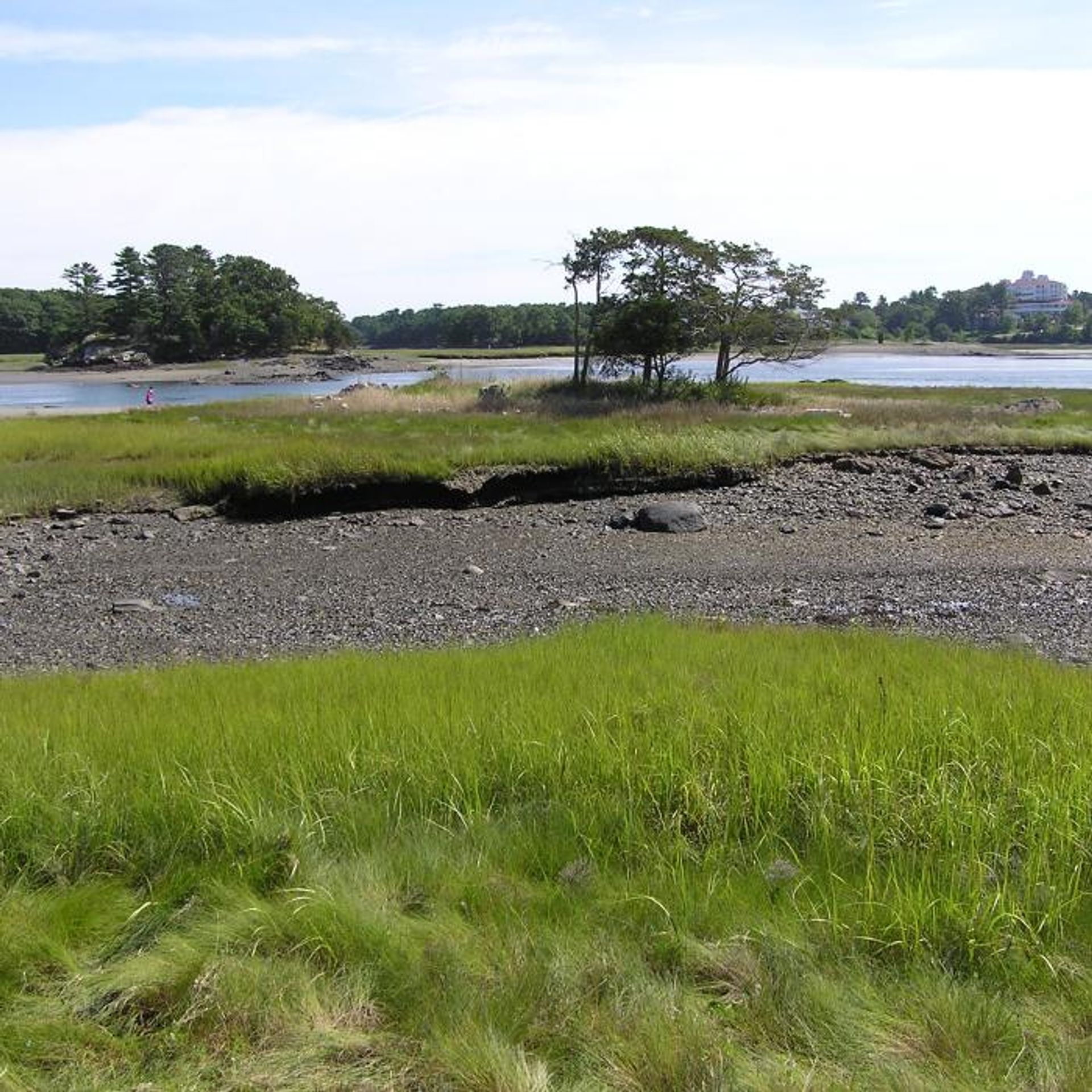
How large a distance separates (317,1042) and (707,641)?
6152 millimetres

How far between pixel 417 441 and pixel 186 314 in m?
111

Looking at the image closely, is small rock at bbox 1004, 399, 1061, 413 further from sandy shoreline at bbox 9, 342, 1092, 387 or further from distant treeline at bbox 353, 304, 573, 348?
distant treeline at bbox 353, 304, 573, 348

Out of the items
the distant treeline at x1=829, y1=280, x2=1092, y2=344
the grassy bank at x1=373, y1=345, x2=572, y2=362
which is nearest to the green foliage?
the grassy bank at x1=373, y1=345, x2=572, y2=362

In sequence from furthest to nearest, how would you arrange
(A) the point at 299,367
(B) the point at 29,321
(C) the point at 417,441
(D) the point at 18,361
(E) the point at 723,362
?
(B) the point at 29,321, (D) the point at 18,361, (A) the point at 299,367, (E) the point at 723,362, (C) the point at 417,441

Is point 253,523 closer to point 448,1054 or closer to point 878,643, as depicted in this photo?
point 878,643

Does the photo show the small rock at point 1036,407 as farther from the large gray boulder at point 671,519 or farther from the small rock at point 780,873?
the small rock at point 780,873

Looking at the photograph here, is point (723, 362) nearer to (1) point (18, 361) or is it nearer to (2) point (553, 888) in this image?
(2) point (553, 888)

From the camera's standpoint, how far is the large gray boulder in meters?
18.9

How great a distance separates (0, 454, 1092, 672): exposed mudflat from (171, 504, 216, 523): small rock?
27cm

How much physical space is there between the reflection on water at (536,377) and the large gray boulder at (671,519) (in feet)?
103

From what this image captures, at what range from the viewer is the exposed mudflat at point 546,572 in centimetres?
1195

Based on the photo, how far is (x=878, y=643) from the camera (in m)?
9.20

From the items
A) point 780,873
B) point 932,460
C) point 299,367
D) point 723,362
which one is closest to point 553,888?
point 780,873

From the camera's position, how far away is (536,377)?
5291cm
